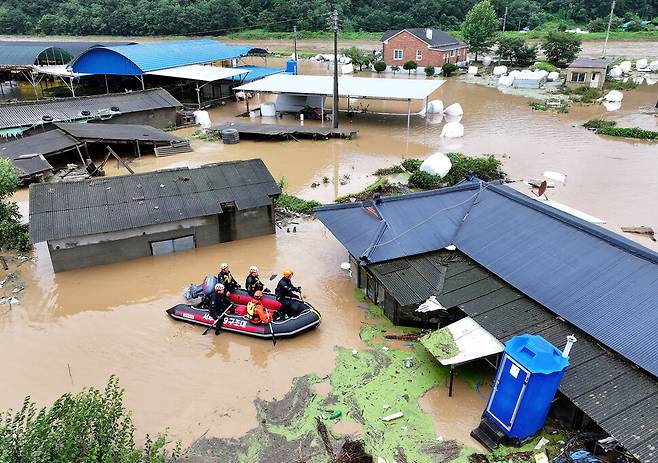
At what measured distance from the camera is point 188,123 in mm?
30516

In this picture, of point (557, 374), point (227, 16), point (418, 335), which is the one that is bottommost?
point (418, 335)

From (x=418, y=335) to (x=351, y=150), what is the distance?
51.8ft

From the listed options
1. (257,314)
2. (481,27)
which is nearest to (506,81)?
(481,27)

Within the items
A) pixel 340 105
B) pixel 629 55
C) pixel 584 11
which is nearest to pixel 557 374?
pixel 340 105

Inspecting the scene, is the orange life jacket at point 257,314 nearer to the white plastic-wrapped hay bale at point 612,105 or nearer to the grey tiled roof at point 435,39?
the white plastic-wrapped hay bale at point 612,105

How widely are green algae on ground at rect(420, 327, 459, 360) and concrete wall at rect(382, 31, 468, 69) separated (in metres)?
44.3

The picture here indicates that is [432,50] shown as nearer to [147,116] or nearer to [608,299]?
[147,116]

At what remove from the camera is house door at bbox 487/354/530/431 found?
7.70m

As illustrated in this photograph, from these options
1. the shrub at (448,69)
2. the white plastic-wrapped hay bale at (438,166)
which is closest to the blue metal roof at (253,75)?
the shrub at (448,69)

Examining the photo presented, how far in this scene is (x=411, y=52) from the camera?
49.5 metres

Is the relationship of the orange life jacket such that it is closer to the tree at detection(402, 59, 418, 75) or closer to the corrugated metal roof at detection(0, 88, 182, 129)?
the corrugated metal roof at detection(0, 88, 182, 129)

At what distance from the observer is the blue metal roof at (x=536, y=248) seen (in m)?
8.94

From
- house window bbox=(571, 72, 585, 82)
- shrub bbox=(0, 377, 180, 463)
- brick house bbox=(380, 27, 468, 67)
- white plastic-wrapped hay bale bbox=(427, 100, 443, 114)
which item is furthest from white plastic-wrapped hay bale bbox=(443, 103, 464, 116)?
shrub bbox=(0, 377, 180, 463)

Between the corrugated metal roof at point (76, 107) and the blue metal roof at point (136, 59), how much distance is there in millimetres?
4681
